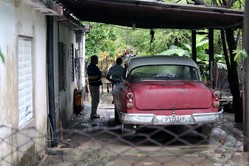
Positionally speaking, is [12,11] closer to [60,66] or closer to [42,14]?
[42,14]

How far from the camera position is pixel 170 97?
30.4ft

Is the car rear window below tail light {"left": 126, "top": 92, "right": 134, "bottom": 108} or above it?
above

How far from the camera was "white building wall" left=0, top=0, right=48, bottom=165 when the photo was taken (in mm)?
5402

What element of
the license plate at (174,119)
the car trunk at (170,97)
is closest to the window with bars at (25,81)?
the car trunk at (170,97)

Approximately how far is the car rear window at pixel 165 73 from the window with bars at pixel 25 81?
3.54 meters

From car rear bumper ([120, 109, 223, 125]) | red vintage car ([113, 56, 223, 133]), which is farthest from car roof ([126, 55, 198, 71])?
car rear bumper ([120, 109, 223, 125])

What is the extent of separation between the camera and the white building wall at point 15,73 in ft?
17.7

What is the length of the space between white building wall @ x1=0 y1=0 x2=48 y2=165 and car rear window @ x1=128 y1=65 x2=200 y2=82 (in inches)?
118

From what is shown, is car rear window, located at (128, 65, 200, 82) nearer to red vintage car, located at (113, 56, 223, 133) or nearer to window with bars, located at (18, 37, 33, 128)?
red vintage car, located at (113, 56, 223, 133)

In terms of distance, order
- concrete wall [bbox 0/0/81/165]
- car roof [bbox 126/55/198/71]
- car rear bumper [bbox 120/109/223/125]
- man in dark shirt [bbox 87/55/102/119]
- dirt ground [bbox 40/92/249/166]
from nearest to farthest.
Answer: concrete wall [bbox 0/0/81/165] → dirt ground [bbox 40/92/249/166] → car rear bumper [bbox 120/109/223/125] → car roof [bbox 126/55/198/71] → man in dark shirt [bbox 87/55/102/119]

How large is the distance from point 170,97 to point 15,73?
13.5 feet

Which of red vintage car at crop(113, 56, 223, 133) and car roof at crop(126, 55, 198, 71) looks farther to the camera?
car roof at crop(126, 55, 198, 71)

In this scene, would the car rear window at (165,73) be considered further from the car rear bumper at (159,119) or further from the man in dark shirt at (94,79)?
the man in dark shirt at (94,79)

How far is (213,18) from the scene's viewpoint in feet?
30.9
